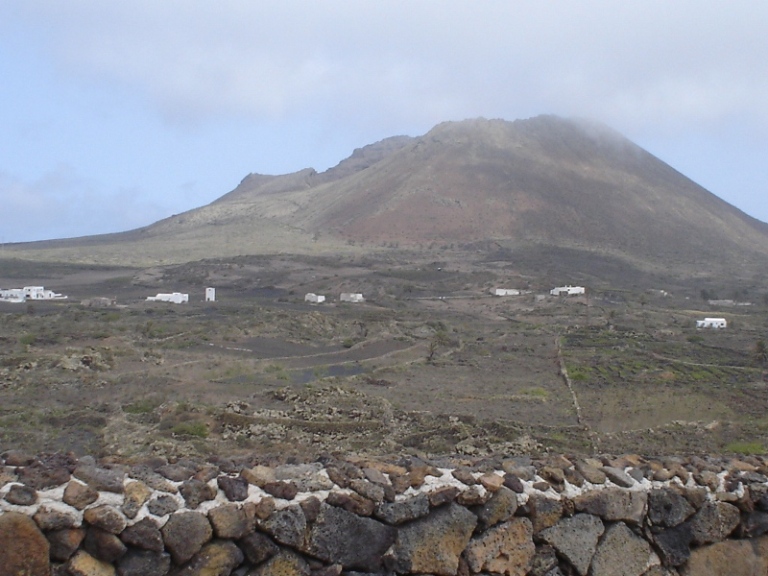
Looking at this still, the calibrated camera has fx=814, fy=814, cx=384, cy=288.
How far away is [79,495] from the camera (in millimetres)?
3066

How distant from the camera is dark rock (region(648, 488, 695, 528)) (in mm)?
3984

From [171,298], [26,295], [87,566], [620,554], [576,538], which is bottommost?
[171,298]

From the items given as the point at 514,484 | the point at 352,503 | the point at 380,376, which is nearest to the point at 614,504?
the point at 514,484

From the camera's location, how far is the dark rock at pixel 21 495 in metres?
2.98

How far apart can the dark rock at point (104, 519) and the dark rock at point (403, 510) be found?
107 cm

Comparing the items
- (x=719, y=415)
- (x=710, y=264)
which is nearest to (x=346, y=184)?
(x=710, y=264)

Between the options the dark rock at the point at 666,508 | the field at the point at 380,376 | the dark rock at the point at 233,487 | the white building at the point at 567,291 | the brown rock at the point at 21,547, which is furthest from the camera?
the white building at the point at 567,291

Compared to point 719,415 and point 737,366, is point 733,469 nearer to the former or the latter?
point 719,415

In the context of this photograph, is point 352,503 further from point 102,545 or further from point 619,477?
point 619,477

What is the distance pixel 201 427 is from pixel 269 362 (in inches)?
520

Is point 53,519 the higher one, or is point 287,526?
point 53,519

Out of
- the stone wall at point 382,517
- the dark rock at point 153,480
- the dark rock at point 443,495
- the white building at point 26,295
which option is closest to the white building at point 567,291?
the white building at point 26,295

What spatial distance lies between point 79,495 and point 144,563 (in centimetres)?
35

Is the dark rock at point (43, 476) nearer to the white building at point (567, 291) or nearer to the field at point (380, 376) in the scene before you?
the field at point (380, 376)
